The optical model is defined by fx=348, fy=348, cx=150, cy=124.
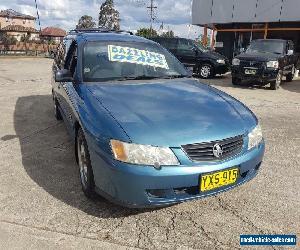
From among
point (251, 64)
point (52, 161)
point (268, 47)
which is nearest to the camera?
point (52, 161)

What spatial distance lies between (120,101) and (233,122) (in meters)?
1.13

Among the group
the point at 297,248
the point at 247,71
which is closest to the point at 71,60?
the point at 297,248

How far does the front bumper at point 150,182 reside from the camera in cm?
281

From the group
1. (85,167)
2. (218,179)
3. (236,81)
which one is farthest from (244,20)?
(218,179)

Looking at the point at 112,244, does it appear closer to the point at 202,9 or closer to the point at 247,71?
the point at 247,71

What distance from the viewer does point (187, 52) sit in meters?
15.0

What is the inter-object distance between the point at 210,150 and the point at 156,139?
484mm

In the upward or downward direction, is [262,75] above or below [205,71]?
above

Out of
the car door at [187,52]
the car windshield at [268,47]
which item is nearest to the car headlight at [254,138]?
the car windshield at [268,47]

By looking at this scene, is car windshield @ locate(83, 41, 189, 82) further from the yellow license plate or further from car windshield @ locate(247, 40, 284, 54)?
car windshield @ locate(247, 40, 284, 54)

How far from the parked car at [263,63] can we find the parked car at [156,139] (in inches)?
319

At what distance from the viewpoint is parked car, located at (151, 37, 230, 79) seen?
14641mm

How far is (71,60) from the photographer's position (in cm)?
473

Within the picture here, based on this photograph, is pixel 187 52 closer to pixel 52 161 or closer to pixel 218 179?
pixel 52 161
